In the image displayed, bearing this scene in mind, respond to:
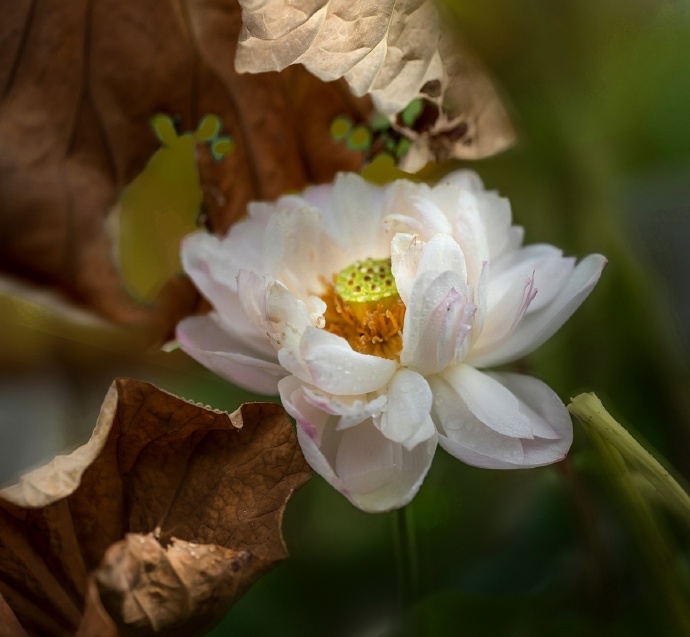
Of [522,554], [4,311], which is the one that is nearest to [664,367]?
[522,554]

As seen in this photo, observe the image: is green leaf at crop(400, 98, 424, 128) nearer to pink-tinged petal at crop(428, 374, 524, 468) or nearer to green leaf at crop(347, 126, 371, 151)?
green leaf at crop(347, 126, 371, 151)

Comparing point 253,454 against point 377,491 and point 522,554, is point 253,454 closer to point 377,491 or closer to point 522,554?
point 377,491

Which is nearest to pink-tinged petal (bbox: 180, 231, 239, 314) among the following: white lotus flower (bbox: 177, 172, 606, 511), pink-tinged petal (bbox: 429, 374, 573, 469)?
white lotus flower (bbox: 177, 172, 606, 511)

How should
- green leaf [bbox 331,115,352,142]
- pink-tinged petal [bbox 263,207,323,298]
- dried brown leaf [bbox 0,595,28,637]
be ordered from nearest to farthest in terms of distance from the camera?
1. dried brown leaf [bbox 0,595,28,637]
2. pink-tinged petal [bbox 263,207,323,298]
3. green leaf [bbox 331,115,352,142]

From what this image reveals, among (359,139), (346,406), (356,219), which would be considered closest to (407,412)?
(346,406)

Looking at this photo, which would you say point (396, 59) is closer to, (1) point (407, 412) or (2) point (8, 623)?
(1) point (407, 412)

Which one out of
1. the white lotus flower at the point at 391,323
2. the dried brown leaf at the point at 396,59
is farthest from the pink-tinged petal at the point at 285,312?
the dried brown leaf at the point at 396,59

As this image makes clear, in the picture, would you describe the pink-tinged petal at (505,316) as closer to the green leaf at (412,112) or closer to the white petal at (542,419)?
the white petal at (542,419)
